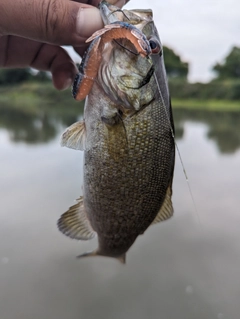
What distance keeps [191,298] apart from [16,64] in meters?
3.17

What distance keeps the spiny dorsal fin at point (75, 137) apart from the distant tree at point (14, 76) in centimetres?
3797

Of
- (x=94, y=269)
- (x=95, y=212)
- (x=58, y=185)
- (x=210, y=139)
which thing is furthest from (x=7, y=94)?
(x=95, y=212)

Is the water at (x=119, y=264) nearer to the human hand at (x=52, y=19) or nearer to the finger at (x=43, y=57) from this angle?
the finger at (x=43, y=57)

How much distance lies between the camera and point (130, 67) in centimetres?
142

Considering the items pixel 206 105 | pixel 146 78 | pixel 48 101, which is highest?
pixel 146 78

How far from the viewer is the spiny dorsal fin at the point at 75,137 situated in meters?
1.53

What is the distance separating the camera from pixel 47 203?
572 cm

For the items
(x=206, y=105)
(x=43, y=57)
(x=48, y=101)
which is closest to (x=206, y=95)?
(x=206, y=105)

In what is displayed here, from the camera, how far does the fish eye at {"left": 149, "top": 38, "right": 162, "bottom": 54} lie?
1432 mm

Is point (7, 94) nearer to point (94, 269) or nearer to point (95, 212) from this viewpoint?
point (94, 269)

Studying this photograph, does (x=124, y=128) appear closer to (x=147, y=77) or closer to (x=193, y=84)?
(x=147, y=77)

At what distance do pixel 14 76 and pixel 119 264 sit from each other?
1447 inches

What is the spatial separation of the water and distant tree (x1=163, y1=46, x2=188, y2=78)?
3644 centimetres

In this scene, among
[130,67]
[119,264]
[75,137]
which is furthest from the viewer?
[119,264]
